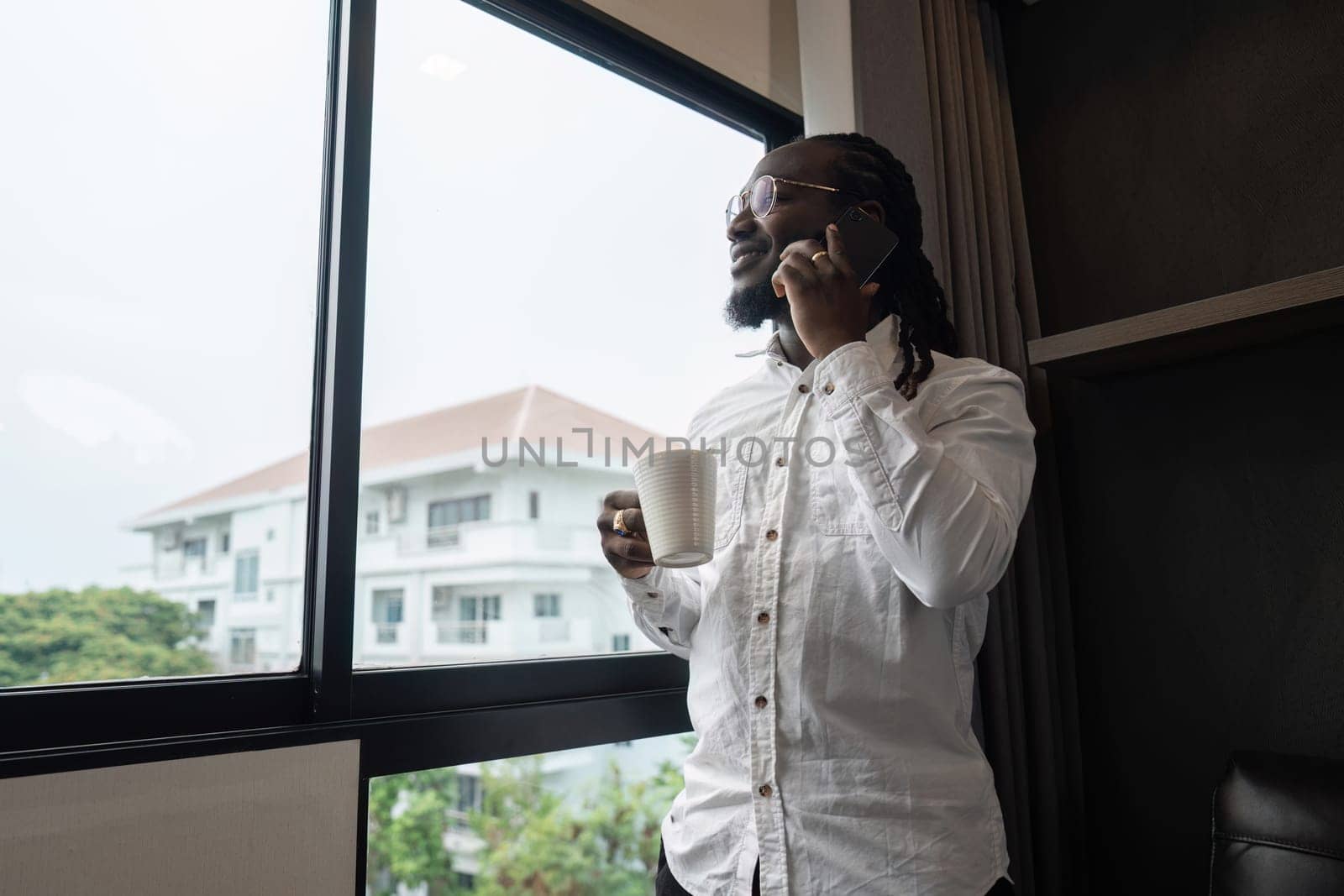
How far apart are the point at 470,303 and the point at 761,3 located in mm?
1022

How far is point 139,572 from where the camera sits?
46.8 inches

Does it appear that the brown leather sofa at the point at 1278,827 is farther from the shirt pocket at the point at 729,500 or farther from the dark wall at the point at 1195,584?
the shirt pocket at the point at 729,500

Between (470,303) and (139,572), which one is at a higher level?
(470,303)

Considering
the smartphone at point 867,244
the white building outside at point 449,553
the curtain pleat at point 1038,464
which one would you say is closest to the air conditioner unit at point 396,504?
the white building outside at point 449,553

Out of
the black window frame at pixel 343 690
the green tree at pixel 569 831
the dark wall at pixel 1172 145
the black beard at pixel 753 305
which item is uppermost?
the dark wall at pixel 1172 145

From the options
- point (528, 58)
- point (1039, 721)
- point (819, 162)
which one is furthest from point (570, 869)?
point (528, 58)

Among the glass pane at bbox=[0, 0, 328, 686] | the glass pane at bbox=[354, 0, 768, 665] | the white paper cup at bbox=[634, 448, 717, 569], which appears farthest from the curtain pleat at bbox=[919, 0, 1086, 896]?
the glass pane at bbox=[0, 0, 328, 686]

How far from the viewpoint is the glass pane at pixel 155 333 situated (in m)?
1.14

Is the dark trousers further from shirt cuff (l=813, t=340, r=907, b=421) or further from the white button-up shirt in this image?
shirt cuff (l=813, t=340, r=907, b=421)

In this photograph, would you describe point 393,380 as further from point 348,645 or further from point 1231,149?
point 1231,149

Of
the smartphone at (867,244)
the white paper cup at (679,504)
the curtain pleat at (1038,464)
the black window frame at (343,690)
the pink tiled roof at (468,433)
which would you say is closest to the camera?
the white paper cup at (679,504)

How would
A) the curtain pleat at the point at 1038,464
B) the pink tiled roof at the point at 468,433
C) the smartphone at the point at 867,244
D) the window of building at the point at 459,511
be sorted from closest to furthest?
the smartphone at the point at 867,244, the pink tiled roof at the point at 468,433, the window of building at the point at 459,511, the curtain pleat at the point at 1038,464

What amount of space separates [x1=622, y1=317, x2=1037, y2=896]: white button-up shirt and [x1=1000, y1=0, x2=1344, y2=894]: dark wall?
784mm

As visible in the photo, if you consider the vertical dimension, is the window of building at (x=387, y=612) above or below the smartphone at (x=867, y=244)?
below
